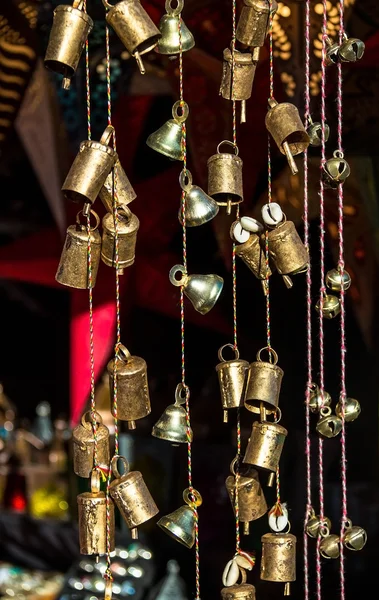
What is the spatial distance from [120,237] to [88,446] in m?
0.31

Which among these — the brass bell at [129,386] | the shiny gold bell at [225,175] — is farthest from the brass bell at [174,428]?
the shiny gold bell at [225,175]

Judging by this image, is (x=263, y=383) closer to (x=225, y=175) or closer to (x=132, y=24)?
(x=225, y=175)

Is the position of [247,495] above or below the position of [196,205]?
below

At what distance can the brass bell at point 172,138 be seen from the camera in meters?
1.44

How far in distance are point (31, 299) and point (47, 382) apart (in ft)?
1.03

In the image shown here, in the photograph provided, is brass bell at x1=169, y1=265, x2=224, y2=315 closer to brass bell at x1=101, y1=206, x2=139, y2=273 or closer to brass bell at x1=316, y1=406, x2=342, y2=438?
brass bell at x1=101, y1=206, x2=139, y2=273

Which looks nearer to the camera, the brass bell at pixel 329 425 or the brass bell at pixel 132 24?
the brass bell at pixel 132 24

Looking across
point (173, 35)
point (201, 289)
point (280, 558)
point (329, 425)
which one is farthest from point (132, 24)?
point (280, 558)

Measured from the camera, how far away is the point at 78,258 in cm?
143

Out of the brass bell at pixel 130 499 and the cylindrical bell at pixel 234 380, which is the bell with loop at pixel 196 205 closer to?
the cylindrical bell at pixel 234 380

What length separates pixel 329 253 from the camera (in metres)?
1.89

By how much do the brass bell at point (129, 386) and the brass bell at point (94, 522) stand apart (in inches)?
3.9

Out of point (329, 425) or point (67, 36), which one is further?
point (329, 425)

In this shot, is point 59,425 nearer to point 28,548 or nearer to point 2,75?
point 28,548
